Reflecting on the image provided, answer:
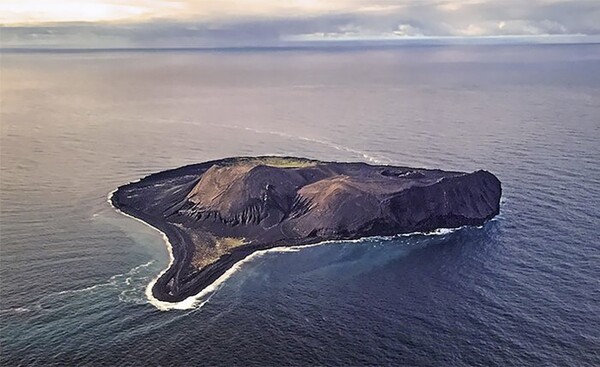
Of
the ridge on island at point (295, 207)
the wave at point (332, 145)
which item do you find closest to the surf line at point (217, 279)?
the ridge on island at point (295, 207)

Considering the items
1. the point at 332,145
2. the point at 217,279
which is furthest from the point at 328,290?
the point at 332,145

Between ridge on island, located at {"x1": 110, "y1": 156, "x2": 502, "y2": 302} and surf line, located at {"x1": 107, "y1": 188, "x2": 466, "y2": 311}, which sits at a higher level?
ridge on island, located at {"x1": 110, "y1": 156, "x2": 502, "y2": 302}

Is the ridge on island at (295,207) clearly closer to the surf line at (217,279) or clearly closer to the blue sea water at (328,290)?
the surf line at (217,279)

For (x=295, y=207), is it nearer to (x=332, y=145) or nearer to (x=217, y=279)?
(x=217, y=279)

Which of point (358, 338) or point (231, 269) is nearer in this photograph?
point (358, 338)

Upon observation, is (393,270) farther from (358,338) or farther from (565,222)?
(565,222)

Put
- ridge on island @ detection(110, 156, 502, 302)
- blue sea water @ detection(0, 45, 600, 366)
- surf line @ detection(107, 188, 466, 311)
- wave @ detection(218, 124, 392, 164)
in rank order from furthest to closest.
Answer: wave @ detection(218, 124, 392, 164) → ridge on island @ detection(110, 156, 502, 302) → surf line @ detection(107, 188, 466, 311) → blue sea water @ detection(0, 45, 600, 366)

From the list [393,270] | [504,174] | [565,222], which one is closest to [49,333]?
[393,270]

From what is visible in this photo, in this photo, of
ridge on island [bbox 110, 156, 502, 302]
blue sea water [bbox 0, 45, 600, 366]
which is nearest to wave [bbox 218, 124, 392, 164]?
blue sea water [bbox 0, 45, 600, 366]

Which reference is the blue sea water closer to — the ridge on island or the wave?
the ridge on island
